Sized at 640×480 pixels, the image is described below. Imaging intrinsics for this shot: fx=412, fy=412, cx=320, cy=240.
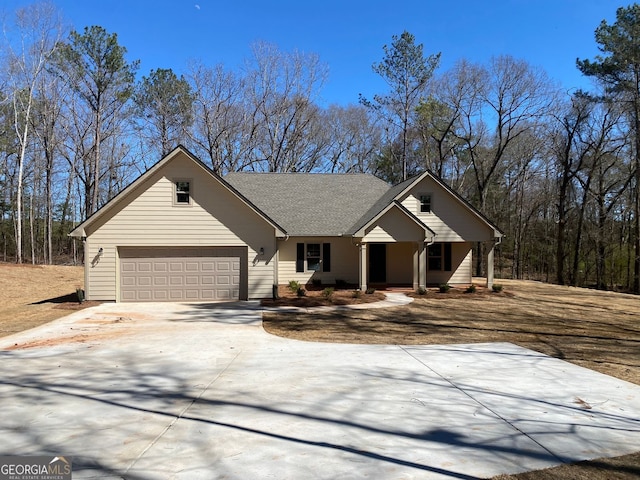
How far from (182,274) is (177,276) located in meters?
0.21

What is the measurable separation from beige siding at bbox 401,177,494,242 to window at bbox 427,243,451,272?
1.54 m

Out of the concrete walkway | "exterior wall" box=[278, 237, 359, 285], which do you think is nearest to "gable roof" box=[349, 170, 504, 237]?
"exterior wall" box=[278, 237, 359, 285]

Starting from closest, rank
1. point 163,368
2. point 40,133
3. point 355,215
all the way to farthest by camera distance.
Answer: point 163,368 < point 355,215 < point 40,133

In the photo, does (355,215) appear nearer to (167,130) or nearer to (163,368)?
(163,368)

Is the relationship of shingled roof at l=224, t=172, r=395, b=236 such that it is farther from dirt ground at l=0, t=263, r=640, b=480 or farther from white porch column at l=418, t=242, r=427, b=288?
dirt ground at l=0, t=263, r=640, b=480

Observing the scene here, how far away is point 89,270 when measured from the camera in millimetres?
15742

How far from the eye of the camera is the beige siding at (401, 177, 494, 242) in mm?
19953

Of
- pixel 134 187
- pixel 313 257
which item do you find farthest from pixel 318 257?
pixel 134 187

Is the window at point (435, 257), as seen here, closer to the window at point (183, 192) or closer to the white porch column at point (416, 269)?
the white porch column at point (416, 269)

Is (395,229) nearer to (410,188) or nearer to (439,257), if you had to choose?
(410,188)

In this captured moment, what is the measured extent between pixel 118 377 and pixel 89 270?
1070 cm

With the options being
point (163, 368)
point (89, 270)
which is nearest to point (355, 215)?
point (89, 270)

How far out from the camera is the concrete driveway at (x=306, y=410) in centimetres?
391

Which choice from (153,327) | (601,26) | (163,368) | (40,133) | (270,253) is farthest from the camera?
(40,133)
